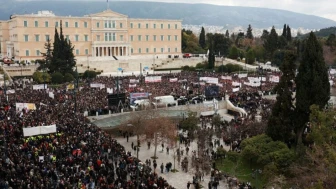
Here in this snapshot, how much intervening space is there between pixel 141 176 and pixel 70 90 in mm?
Answer: 22694

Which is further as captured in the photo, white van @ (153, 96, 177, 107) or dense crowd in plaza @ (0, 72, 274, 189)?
white van @ (153, 96, 177, 107)

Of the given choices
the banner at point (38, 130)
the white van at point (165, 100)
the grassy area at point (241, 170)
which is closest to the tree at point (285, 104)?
the grassy area at point (241, 170)

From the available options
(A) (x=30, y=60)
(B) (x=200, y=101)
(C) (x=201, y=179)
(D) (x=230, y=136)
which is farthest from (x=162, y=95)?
(A) (x=30, y=60)

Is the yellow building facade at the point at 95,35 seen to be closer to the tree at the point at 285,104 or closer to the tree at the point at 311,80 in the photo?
the tree at the point at 285,104

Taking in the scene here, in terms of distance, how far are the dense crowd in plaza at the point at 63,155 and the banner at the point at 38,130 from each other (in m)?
0.28

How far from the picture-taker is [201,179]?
71.9 feet

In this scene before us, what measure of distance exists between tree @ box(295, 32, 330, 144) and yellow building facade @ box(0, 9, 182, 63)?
52.7 metres

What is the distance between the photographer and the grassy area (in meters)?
22.0

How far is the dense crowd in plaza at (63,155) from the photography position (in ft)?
59.9

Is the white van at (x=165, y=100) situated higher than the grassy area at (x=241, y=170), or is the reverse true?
the white van at (x=165, y=100)

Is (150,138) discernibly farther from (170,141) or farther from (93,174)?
(93,174)

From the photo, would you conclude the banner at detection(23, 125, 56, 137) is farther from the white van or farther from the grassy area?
the white van

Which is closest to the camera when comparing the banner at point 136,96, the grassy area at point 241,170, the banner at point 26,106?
the grassy area at point 241,170

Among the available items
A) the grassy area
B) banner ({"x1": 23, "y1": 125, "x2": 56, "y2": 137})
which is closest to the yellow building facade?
banner ({"x1": 23, "y1": 125, "x2": 56, "y2": 137})
